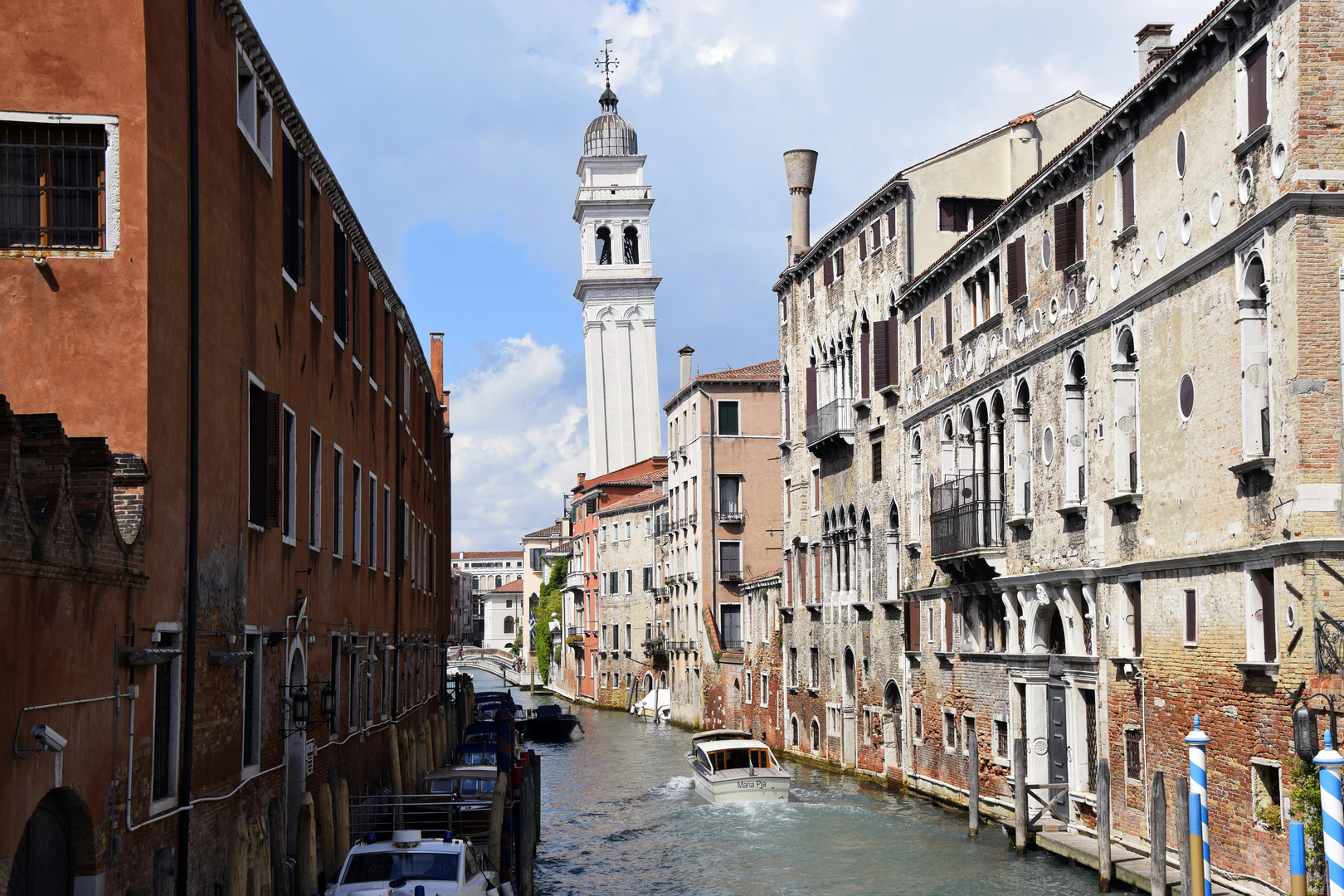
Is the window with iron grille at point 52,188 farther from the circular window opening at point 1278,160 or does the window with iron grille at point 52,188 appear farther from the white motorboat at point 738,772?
the white motorboat at point 738,772

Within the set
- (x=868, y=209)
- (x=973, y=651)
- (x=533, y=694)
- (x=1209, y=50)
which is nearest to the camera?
(x=1209, y=50)

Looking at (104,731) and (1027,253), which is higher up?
(1027,253)

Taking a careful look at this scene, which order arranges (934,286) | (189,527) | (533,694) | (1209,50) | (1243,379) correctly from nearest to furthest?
(189,527), (1243,379), (1209,50), (934,286), (533,694)

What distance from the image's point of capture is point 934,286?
29.3 m

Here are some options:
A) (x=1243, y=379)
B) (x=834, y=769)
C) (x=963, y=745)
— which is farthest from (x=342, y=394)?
(x=834, y=769)

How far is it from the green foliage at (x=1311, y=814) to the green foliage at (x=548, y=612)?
2919 inches

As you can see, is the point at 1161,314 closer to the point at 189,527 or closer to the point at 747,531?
the point at 189,527

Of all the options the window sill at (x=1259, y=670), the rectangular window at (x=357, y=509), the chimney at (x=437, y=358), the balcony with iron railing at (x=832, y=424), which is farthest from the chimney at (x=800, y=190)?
the window sill at (x=1259, y=670)

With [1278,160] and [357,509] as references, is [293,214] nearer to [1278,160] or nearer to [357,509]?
[357,509]

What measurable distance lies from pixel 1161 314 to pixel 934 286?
10.4m

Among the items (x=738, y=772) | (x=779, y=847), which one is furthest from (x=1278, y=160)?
(x=738, y=772)

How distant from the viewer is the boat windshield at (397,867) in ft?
45.2

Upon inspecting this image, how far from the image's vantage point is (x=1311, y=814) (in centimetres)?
1485

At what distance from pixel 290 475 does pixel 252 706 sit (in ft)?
9.54
